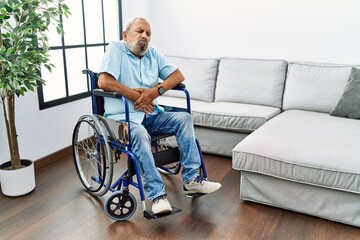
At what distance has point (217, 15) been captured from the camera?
3.58 meters

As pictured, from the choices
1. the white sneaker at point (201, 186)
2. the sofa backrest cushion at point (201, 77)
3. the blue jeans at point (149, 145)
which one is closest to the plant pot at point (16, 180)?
the blue jeans at point (149, 145)

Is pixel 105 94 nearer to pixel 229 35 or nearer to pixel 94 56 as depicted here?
pixel 94 56

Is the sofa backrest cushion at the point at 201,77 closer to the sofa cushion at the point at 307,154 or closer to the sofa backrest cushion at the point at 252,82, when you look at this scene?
the sofa backrest cushion at the point at 252,82

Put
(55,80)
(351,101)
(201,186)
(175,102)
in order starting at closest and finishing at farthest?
(201,186), (351,101), (55,80), (175,102)

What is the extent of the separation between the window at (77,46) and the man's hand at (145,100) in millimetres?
1019

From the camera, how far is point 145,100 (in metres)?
2.16

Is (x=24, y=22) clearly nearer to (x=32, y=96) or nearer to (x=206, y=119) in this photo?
(x=32, y=96)

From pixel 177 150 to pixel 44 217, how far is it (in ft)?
2.97

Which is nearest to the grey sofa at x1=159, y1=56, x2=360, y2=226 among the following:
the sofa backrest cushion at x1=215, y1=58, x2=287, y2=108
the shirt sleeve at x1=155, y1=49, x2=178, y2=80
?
the sofa backrest cushion at x1=215, y1=58, x2=287, y2=108

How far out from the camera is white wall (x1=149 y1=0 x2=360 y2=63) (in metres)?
3.08

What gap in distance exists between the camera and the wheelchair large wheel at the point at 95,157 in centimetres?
205

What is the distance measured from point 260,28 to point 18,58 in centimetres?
229

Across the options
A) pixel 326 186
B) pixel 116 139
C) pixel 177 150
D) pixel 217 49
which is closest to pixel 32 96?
pixel 116 139

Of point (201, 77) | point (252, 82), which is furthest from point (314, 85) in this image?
point (201, 77)
